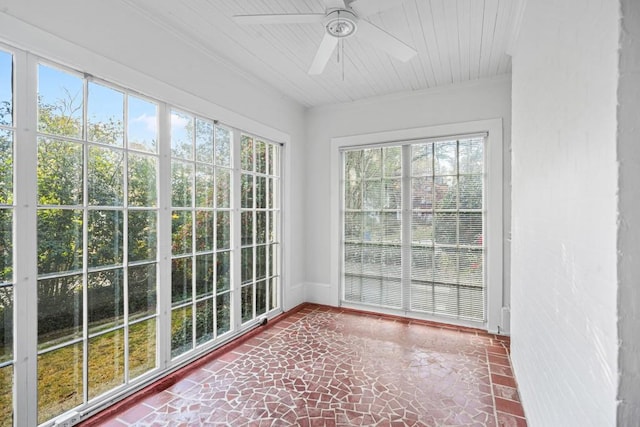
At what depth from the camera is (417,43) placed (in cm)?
262

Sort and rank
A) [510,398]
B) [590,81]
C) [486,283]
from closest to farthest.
→ [590,81]
[510,398]
[486,283]

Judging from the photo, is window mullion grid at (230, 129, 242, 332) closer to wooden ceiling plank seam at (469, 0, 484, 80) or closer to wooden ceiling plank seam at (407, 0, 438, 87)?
wooden ceiling plank seam at (407, 0, 438, 87)

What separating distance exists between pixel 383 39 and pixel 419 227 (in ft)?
7.24

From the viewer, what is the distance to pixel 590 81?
84 centimetres

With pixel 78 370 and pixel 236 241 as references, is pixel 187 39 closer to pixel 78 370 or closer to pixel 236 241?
pixel 236 241

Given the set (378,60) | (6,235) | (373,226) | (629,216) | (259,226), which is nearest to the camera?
(629,216)

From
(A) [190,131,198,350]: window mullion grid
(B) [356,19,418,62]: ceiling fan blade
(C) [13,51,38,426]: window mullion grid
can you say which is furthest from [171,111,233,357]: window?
(B) [356,19,418,62]: ceiling fan blade

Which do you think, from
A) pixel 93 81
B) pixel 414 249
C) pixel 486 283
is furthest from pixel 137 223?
pixel 486 283

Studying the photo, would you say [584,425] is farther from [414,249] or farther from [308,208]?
[308,208]

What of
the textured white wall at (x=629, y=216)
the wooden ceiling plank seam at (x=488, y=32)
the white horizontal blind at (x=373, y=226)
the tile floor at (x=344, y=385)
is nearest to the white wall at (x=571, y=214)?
the textured white wall at (x=629, y=216)

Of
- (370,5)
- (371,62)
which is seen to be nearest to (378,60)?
(371,62)

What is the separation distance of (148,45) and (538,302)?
117 inches

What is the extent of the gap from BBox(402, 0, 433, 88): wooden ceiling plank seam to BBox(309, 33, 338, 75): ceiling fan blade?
574mm

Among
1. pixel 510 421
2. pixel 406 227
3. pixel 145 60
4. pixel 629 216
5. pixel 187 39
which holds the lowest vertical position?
pixel 510 421
